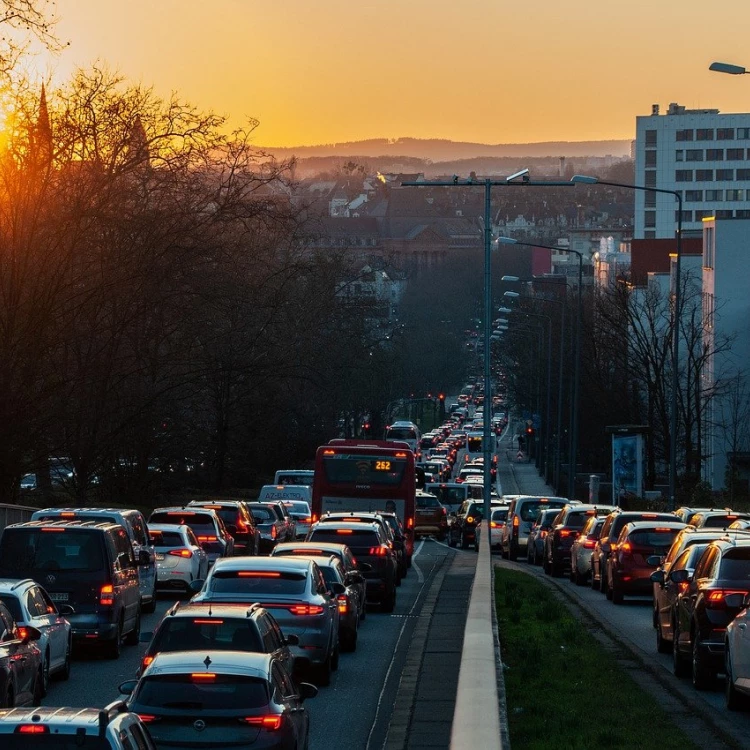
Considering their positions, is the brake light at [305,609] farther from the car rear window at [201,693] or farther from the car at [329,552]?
the car rear window at [201,693]

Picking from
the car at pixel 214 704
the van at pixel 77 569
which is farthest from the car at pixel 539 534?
the car at pixel 214 704

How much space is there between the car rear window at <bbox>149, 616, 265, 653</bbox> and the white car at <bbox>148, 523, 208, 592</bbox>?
17.1 meters

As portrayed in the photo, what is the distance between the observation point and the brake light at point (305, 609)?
18062 mm

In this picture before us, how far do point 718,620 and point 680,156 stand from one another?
166m

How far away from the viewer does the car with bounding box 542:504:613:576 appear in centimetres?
3947

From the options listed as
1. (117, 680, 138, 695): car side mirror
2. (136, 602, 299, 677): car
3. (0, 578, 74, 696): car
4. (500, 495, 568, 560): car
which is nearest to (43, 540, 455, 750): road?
(0, 578, 74, 696): car

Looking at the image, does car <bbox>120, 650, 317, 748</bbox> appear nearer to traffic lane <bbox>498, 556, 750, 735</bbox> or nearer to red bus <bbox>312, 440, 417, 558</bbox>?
traffic lane <bbox>498, 556, 750, 735</bbox>

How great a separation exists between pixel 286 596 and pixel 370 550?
10367mm

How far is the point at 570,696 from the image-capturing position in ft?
52.4

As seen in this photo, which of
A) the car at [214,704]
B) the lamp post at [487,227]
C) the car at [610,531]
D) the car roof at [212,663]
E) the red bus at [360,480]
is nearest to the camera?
the car at [214,704]

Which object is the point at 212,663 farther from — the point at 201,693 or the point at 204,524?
the point at 204,524

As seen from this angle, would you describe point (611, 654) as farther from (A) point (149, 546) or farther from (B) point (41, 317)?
(B) point (41, 317)

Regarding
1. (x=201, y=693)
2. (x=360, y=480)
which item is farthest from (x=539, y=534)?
(x=201, y=693)

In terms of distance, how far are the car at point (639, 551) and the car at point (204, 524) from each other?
8.16 m
